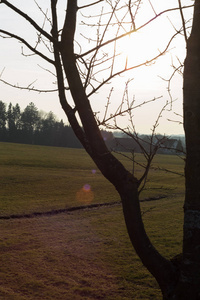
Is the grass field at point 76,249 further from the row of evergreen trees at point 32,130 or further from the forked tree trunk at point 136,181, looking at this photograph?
the row of evergreen trees at point 32,130

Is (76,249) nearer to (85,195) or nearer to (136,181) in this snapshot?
Answer: (136,181)

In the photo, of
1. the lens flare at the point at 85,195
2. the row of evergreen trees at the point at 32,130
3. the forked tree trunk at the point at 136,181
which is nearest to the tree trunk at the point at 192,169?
the forked tree trunk at the point at 136,181

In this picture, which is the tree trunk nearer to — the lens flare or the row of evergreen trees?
the lens flare

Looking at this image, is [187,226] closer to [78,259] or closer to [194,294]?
[194,294]

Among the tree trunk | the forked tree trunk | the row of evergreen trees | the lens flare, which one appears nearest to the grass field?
the lens flare

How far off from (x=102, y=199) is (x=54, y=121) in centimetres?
10912

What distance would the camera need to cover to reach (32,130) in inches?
4825

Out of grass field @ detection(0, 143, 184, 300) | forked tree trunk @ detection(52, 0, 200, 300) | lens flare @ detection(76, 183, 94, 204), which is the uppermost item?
forked tree trunk @ detection(52, 0, 200, 300)

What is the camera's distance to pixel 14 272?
33.7 ft

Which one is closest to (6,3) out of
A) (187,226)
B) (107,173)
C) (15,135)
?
(107,173)

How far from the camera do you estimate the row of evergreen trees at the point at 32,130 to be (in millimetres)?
117062

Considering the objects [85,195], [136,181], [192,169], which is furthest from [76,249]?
[85,195]

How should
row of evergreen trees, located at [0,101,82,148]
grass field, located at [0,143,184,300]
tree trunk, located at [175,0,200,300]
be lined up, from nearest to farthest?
tree trunk, located at [175,0,200,300]
grass field, located at [0,143,184,300]
row of evergreen trees, located at [0,101,82,148]

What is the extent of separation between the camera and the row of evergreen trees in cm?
11706
